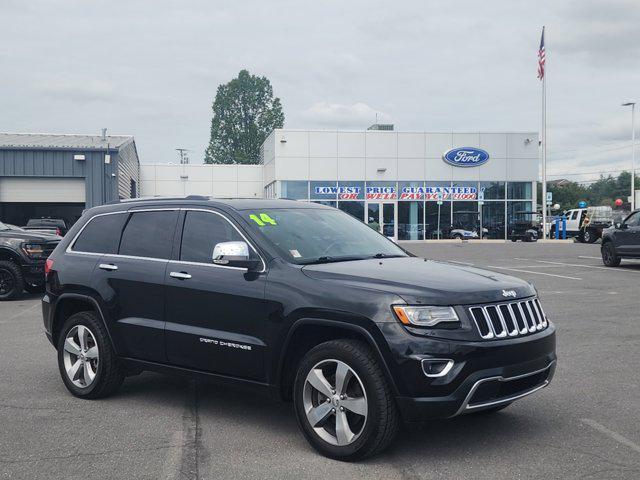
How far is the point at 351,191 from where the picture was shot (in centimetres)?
4384

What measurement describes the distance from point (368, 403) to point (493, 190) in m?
42.1

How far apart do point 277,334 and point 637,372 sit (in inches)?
162

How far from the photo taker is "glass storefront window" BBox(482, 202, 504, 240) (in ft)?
148

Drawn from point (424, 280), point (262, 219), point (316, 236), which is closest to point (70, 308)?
point (262, 219)

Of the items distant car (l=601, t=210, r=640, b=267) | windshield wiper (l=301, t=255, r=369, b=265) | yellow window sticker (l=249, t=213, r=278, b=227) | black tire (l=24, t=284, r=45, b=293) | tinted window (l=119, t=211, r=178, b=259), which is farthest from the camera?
distant car (l=601, t=210, r=640, b=267)

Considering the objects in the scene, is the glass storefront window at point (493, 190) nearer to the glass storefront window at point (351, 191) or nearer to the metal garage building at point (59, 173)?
the glass storefront window at point (351, 191)

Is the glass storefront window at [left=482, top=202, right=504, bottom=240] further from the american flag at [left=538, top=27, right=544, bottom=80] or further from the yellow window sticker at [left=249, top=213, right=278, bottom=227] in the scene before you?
the yellow window sticker at [left=249, top=213, right=278, bottom=227]

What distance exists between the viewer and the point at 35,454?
15.4 ft

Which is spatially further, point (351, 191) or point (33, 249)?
point (351, 191)

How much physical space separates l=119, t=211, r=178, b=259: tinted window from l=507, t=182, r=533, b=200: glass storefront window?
41257 mm

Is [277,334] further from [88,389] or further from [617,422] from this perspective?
[617,422]

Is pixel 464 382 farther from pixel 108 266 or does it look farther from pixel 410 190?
pixel 410 190

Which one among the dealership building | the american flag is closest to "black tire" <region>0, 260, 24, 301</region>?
the dealership building

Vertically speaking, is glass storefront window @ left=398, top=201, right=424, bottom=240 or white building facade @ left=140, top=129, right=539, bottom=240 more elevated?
white building facade @ left=140, top=129, right=539, bottom=240
